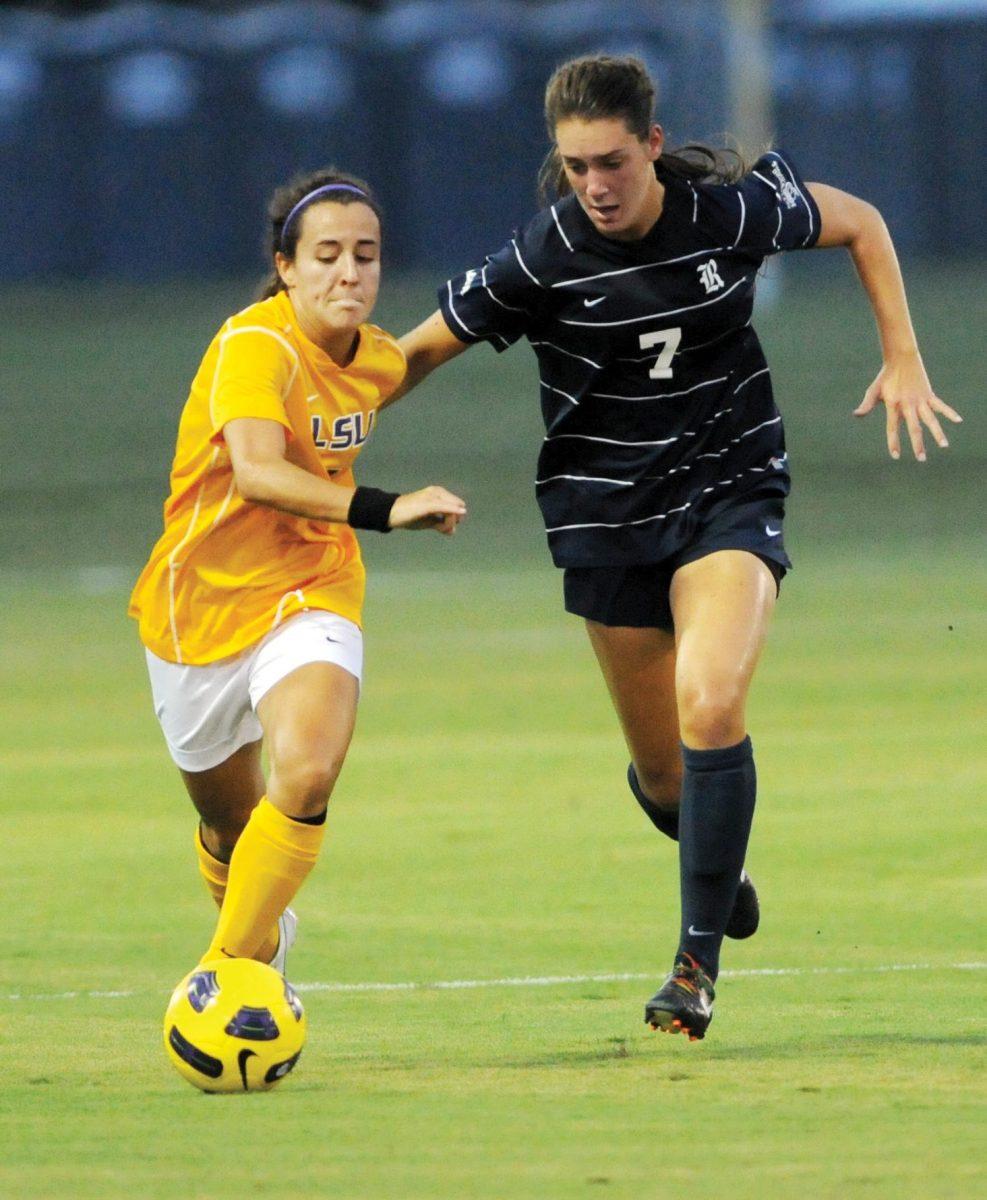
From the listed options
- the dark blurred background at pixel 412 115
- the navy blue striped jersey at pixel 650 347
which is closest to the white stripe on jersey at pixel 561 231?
the navy blue striped jersey at pixel 650 347

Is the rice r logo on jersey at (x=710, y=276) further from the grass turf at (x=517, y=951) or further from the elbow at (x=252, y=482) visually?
the grass turf at (x=517, y=951)

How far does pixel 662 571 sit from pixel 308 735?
1.18 meters

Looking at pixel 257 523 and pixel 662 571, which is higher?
pixel 257 523

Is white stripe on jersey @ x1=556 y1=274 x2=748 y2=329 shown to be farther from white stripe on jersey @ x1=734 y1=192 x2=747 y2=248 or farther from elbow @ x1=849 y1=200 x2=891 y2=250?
elbow @ x1=849 y1=200 x2=891 y2=250

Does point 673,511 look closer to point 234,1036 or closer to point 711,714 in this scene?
point 711,714

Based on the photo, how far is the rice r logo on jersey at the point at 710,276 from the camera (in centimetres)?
605

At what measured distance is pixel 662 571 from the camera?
6.21 metres

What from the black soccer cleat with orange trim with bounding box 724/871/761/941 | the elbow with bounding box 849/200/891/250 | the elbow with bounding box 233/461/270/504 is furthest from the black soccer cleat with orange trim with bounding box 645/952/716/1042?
the elbow with bounding box 849/200/891/250

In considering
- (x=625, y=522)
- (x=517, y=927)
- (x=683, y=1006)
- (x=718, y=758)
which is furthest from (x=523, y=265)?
(x=517, y=927)

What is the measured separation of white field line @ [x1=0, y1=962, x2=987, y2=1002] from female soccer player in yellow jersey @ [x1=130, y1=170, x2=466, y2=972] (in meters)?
0.57

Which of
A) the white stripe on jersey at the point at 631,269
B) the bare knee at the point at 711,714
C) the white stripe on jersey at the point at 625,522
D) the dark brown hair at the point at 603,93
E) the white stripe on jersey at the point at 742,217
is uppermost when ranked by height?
the dark brown hair at the point at 603,93

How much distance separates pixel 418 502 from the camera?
5.21 meters

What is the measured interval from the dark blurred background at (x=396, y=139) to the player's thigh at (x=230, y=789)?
69.5ft

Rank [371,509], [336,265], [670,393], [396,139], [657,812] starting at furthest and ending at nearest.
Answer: [396,139] → [657,812] → [670,393] → [336,265] → [371,509]
